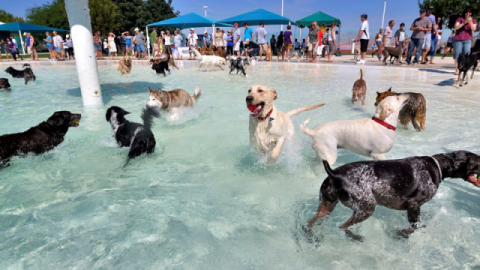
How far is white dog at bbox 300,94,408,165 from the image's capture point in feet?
11.5

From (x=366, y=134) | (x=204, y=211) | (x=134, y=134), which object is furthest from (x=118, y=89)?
(x=366, y=134)

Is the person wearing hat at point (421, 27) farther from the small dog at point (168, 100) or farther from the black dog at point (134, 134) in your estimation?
the black dog at point (134, 134)

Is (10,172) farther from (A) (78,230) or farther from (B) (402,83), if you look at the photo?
(B) (402,83)

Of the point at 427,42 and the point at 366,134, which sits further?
the point at 427,42

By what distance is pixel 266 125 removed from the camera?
13.5 ft

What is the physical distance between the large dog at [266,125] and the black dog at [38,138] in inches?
122

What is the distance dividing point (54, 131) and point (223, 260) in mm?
3794

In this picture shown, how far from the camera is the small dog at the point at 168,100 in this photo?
635cm

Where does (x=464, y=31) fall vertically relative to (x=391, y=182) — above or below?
above

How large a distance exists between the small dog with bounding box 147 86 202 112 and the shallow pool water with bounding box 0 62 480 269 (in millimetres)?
660

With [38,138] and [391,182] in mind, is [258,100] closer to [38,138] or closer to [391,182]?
[391,182]

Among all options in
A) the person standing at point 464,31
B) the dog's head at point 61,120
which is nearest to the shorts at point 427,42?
the person standing at point 464,31

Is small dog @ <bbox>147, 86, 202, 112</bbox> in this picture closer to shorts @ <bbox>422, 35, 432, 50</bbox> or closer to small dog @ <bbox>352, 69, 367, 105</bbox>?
small dog @ <bbox>352, 69, 367, 105</bbox>

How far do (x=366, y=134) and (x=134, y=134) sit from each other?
11.0 feet
